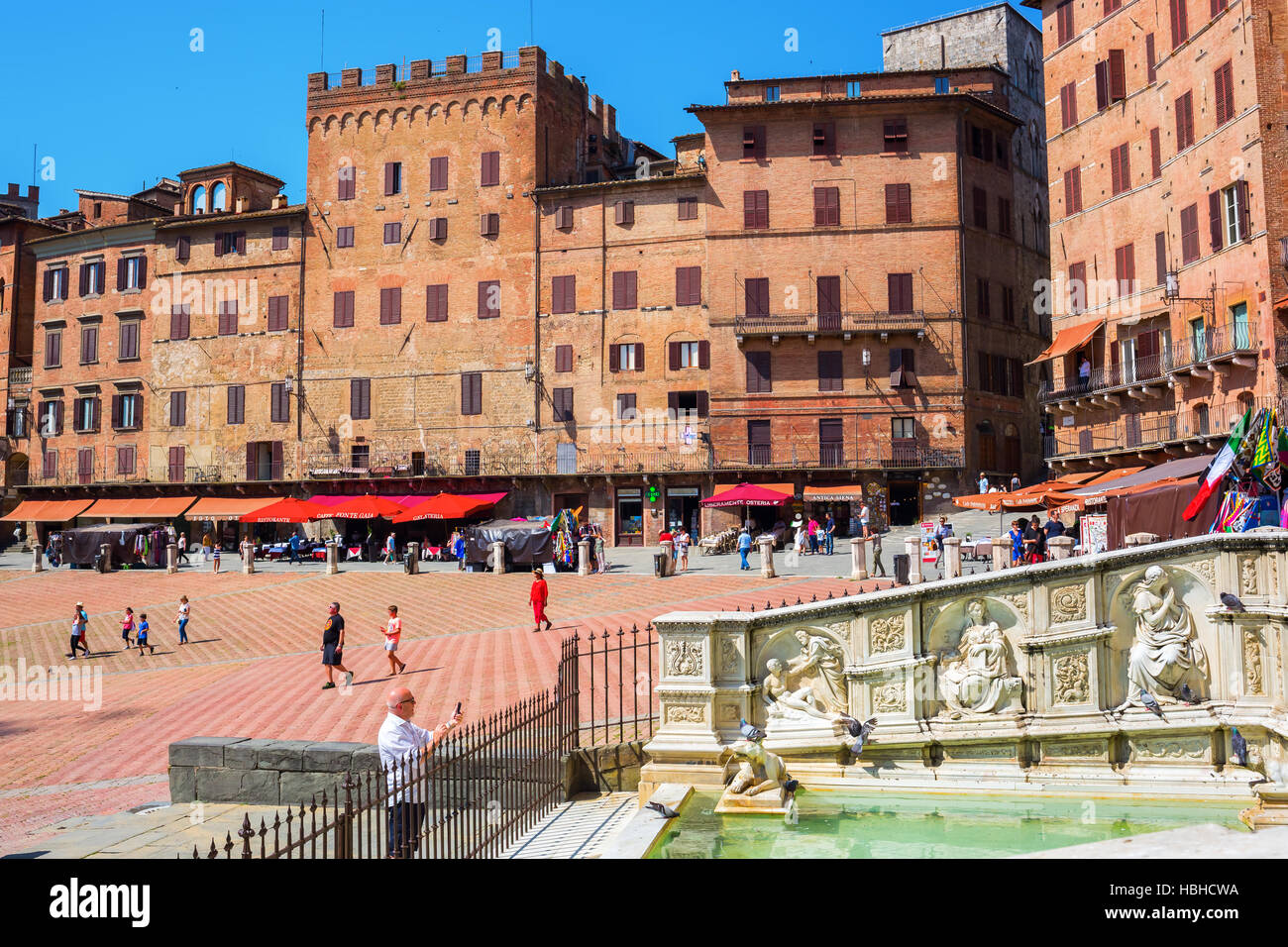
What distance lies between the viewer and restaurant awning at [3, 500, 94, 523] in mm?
49719

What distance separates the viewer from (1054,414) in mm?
36500

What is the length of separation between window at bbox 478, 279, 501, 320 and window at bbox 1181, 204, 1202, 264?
27082 mm

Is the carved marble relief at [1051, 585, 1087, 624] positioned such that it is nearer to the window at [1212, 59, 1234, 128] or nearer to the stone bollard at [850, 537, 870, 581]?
the stone bollard at [850, 537, 870, 581]

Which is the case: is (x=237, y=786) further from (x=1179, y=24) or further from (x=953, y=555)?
(x=1179, y=24)

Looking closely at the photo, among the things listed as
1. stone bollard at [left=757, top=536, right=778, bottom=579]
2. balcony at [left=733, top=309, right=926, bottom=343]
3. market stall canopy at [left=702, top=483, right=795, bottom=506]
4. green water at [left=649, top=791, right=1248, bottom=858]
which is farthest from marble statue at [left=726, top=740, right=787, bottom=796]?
balcony at [left=733, top=309, right=926, bottom=343]

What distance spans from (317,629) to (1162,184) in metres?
27.7

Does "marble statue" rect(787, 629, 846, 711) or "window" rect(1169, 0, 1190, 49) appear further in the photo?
"window" rect(1169, 0, 1190, 49)

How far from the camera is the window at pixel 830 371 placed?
4066 centimetres

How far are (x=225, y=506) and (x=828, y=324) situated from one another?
28.9 m

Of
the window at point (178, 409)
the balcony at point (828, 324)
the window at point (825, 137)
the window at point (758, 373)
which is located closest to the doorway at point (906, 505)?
the balcony at point (828, 324)

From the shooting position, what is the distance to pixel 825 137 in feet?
135

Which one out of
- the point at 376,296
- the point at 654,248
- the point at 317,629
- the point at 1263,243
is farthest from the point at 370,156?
the point at 1263,243
